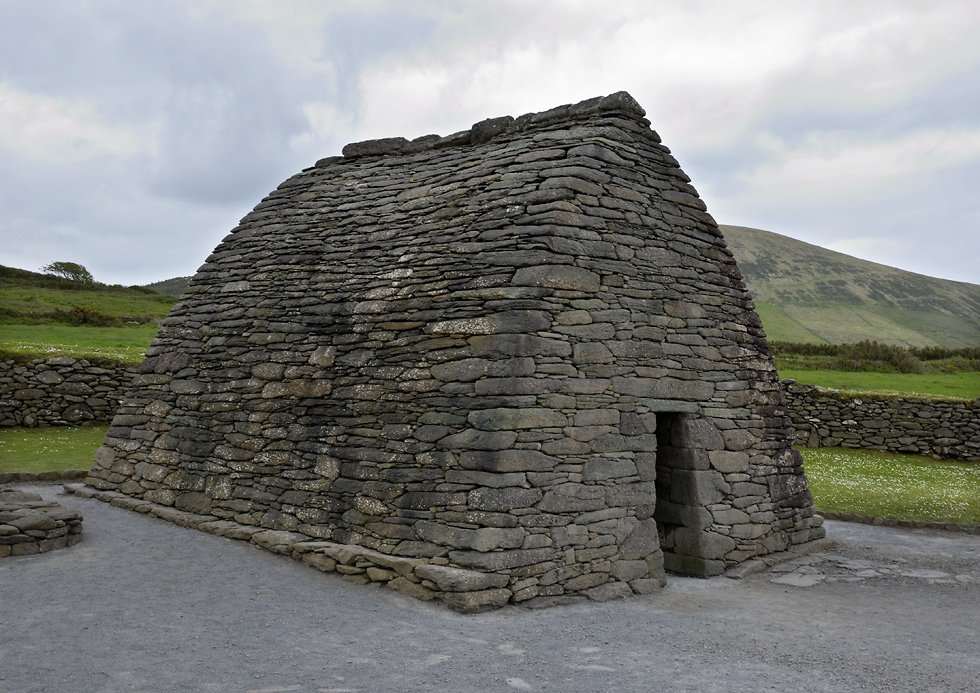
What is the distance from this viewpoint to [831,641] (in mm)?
6246

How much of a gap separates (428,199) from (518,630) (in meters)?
5.73

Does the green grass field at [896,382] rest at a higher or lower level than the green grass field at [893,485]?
higher

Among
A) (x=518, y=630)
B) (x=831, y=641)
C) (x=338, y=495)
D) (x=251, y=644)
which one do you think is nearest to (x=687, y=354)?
(x=831, y=641)

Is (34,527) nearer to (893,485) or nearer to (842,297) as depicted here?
(893,485)

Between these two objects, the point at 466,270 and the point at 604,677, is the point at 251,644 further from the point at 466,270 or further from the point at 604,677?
the point at 466,270

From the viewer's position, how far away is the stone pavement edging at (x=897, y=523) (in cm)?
1198

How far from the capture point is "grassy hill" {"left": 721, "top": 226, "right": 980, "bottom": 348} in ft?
222

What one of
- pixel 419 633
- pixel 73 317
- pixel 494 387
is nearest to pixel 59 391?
pixel 494 387

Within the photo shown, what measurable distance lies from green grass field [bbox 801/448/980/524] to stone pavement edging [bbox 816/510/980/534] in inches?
8.3

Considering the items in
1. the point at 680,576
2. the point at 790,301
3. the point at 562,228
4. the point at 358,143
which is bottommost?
the point at 680,576

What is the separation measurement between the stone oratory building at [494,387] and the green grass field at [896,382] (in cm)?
1509

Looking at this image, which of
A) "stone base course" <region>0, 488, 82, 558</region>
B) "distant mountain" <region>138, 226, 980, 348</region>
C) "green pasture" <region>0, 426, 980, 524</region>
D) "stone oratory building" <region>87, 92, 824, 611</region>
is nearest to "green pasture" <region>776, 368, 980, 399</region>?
"green pasture" <region>0, 426, 980, 524</region>

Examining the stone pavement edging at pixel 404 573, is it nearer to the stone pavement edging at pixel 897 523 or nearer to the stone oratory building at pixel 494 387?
the stone oratory building at pixel 494 387

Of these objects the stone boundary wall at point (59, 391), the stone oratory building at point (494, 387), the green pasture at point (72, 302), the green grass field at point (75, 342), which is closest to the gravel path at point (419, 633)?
the stone oratory building at point (494, 387)
